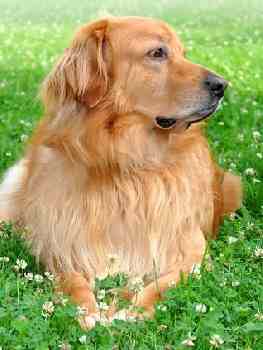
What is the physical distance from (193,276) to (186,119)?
96cm

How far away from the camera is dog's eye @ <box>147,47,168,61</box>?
536 cm

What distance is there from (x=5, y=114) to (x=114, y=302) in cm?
502

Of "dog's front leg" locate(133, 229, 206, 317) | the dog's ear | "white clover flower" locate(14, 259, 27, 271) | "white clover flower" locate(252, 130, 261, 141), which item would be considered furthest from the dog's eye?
"white clover flower" locate(252, 130, 261, 141)

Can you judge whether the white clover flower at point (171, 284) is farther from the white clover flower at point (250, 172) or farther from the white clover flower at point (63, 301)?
the white clover flower at point (250, 172)

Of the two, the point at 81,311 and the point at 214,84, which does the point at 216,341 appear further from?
the point at 214,84

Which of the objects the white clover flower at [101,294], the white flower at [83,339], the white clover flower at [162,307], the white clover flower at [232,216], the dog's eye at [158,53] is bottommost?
the white clover flower at [232,216]

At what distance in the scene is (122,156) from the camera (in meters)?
5.30

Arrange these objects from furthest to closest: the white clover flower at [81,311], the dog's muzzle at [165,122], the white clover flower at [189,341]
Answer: the dog's muzzle at [165,122] → the white clover flower at [81,311] → the white clover flower at [189,341]

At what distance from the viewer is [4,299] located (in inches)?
181

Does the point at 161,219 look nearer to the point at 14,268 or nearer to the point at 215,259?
the point at 215,259

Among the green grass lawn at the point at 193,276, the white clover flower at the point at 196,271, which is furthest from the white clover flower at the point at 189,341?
the white clover flower at the point at 196,271

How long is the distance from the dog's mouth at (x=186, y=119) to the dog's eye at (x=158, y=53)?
0.37 meters

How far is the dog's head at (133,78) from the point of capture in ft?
17.2

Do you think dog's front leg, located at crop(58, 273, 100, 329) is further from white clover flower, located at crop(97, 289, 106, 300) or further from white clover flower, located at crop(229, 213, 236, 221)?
white clover flower, located at crop(229, 213, 236, 221)
